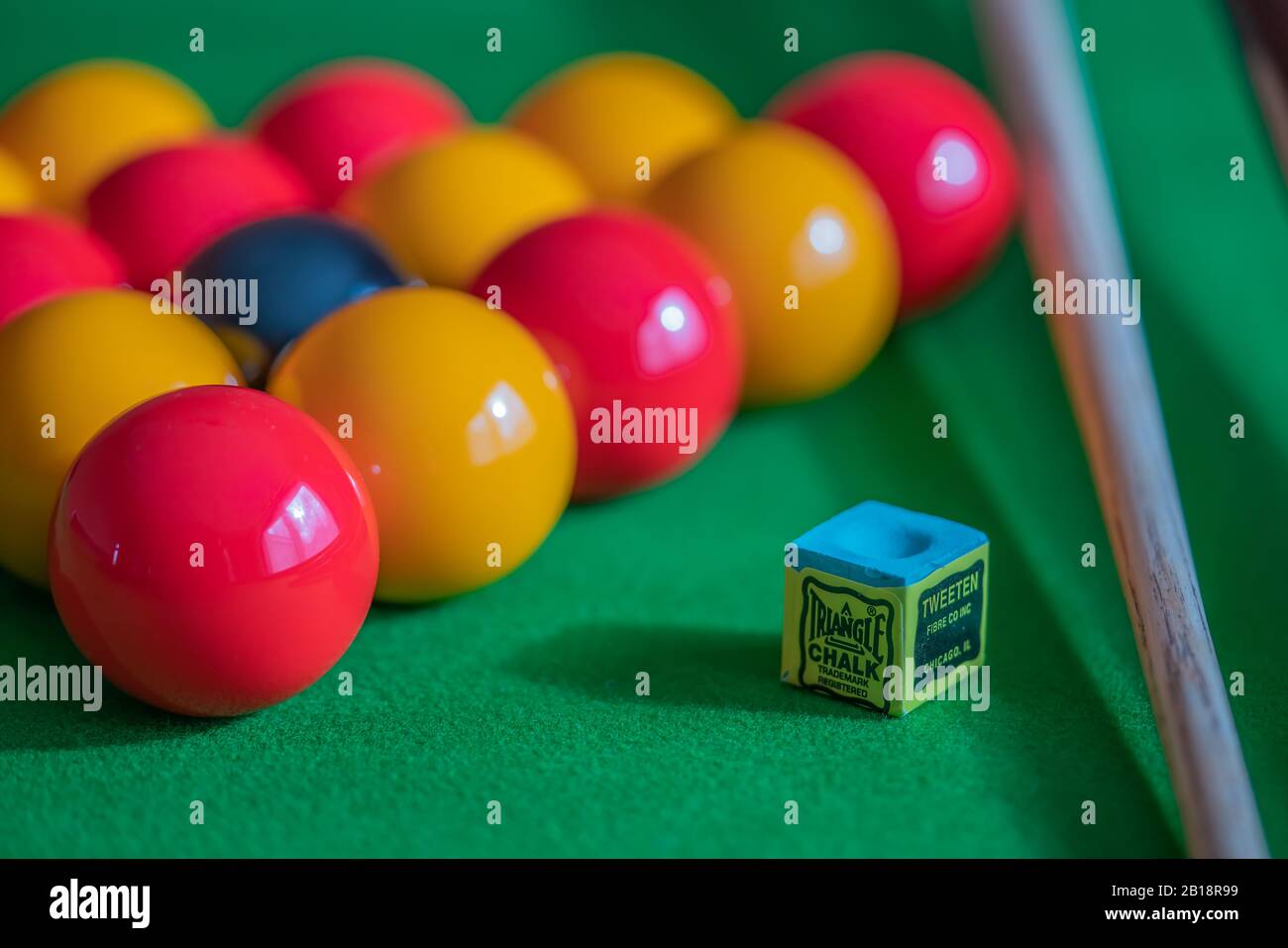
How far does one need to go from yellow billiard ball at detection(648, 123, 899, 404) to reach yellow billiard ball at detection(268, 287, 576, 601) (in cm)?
56

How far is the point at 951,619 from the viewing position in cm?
212

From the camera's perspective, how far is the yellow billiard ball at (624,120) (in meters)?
3.20

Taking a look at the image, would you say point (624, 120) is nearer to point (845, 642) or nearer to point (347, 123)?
point (347, 123)

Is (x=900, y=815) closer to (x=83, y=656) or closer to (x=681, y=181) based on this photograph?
(x=83, y=656)

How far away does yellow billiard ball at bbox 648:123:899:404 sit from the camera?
2.82 meters

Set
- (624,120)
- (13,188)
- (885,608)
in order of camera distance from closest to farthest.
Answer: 1. (885,608)
2. (13,188)
3. (624,120)

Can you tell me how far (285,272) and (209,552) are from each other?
2.39 feet

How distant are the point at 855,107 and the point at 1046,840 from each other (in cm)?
168

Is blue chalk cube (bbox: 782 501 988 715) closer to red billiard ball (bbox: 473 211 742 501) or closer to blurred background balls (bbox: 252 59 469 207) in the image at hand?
red billiard ball (bbox: 473 211 742 501)
